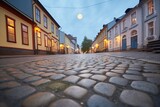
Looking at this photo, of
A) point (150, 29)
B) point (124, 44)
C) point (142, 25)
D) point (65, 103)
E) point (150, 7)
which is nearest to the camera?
point (65, 103)

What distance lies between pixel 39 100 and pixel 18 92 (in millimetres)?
390

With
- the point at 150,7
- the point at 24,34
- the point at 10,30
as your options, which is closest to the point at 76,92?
the point at 10,30

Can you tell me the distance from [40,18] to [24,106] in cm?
1460

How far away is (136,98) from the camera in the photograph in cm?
111

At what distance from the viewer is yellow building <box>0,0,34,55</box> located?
7.60 meters

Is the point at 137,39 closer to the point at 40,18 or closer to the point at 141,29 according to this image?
the point at 141,29

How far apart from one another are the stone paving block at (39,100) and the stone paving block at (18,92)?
11 cm

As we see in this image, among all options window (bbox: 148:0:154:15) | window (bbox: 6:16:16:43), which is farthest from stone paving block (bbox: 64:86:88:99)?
window (bbox: 148:0:154:15)

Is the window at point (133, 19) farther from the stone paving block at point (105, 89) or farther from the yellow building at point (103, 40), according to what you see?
the stone paving block at point (105, 89)

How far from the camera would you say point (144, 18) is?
13.1 meters

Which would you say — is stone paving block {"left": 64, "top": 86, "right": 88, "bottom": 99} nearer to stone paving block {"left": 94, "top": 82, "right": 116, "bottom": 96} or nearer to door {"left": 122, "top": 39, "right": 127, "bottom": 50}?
stone paving block {"left": 94, "top": 82, "right": 116, "bottom": 96}

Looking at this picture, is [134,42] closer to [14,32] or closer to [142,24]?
[142,24]

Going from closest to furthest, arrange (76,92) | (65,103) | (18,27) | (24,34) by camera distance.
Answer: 1. (65,103)
2. (76,92)
3. (18,27)
4. (24,34)

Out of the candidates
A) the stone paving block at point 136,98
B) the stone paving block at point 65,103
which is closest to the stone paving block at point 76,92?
the stone paving block at point 65,103
